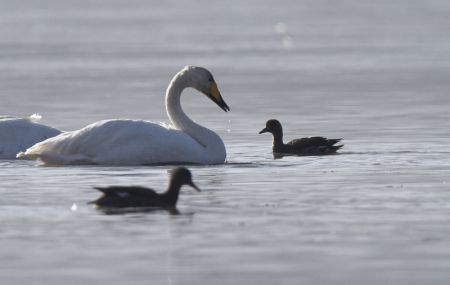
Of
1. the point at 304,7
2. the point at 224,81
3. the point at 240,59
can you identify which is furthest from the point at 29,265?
the point at 304,7

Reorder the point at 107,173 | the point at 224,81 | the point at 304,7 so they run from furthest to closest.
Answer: the point at 304,7 → the point at 224,81 → the point at 107,173

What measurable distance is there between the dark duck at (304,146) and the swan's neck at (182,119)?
1.05m

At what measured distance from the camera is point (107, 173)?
47.0 ft

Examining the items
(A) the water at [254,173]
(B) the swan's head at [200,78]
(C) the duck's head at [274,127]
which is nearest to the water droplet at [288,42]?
(A) the water at [254,173]

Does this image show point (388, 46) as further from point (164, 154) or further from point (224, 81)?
point (164, 154)

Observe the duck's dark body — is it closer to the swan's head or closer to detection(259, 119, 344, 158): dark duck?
detection(259, 119, 344, 158): dark duck

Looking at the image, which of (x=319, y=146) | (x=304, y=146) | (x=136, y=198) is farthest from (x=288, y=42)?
(x=136, y=198)

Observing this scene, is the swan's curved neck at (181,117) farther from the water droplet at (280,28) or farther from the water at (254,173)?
the water droplet at (280,28)

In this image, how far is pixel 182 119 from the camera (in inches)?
635

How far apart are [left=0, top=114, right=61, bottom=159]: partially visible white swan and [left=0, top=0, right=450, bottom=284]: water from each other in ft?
1.37

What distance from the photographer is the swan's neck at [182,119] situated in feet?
51.5

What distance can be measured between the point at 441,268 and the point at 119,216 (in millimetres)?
3077

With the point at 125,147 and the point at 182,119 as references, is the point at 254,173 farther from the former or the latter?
the point at 182,119

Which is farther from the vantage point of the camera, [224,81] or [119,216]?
[224,81]
